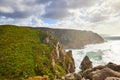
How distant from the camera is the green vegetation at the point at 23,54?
328 feet

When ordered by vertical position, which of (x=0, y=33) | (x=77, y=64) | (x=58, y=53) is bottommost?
(x=77, y=64)

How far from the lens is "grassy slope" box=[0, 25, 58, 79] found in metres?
101

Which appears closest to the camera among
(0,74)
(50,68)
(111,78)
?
(111,78)

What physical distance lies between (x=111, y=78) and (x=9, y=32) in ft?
379

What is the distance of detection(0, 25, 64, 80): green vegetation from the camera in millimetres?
100000

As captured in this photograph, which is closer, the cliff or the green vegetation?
the green vegetation

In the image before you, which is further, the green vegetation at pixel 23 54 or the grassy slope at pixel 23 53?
the grassy slope at pixel 23 53

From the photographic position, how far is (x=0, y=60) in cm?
10631

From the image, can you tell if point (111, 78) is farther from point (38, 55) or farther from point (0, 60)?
point (38, 55)

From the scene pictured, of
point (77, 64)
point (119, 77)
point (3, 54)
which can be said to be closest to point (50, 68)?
point (3, 54)

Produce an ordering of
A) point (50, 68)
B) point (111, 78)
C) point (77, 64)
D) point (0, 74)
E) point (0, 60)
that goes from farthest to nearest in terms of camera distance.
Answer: point (77, 64)
point (50, 68)
point (0, 60)
point (0, 74)
point (111, 78)

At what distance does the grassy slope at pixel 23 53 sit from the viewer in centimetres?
10053

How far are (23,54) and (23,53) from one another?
1.08 metres

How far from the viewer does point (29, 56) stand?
384ft
